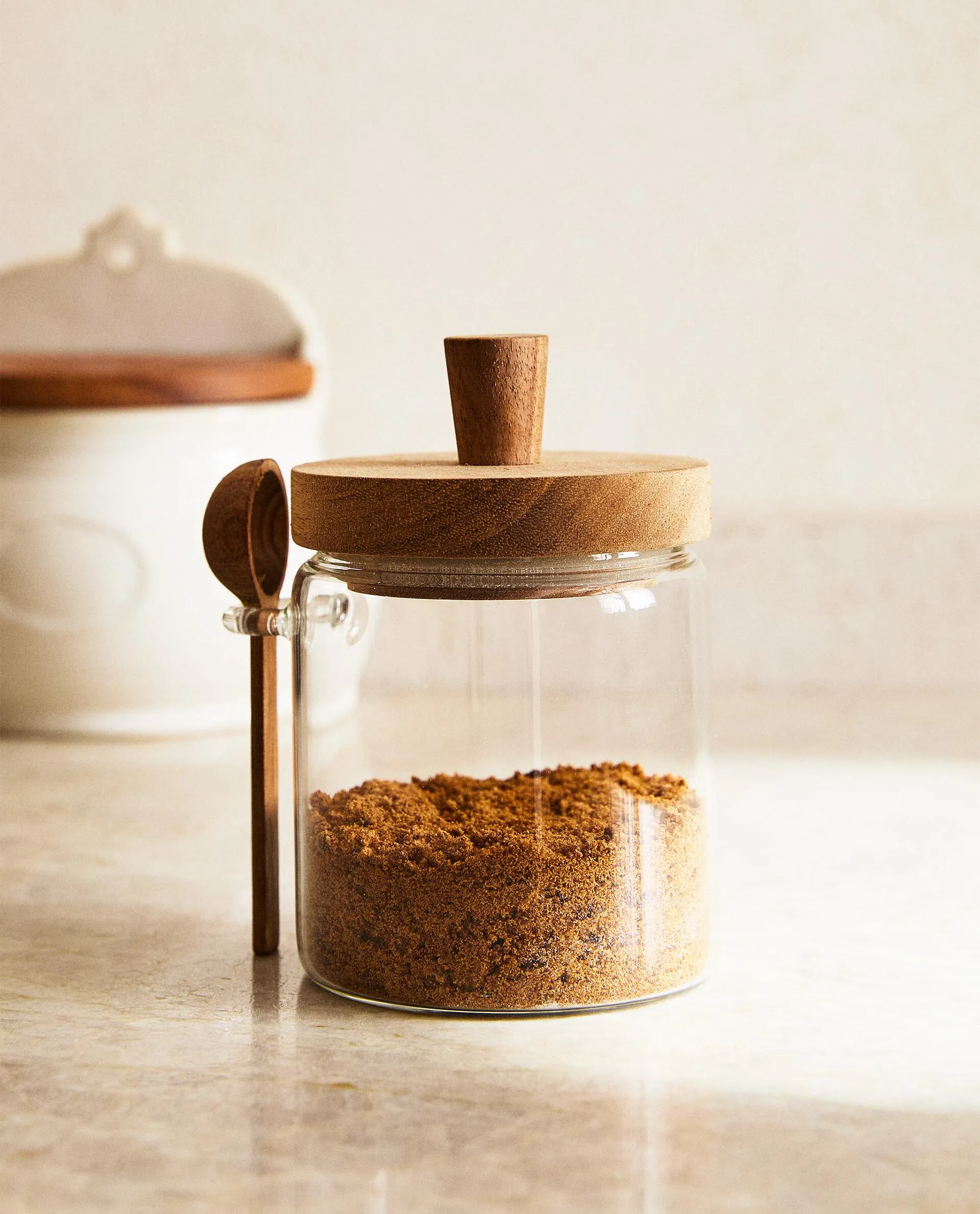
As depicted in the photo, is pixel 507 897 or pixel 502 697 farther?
pixel 502 697

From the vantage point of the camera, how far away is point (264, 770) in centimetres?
59

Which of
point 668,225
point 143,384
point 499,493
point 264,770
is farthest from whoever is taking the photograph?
point 668,225

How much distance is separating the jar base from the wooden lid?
155mm

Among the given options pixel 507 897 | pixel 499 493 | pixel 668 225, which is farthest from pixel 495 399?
pixel 668 225

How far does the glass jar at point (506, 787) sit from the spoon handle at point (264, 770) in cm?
2

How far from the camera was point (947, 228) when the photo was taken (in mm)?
1102

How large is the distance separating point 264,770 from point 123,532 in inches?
16.9

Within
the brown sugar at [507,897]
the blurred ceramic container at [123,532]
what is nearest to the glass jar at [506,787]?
the brown sugar at [507,897]

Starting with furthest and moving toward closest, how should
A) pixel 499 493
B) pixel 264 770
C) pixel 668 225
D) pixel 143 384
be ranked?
1. pixel 668 225
2. pixel 143 384
3. pixel 264 770
4. pixel 499 493

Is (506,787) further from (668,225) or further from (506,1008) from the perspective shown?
(668,225)

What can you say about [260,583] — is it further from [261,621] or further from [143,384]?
[143,384]

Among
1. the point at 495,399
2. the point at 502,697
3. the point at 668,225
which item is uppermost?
the point at 668,225

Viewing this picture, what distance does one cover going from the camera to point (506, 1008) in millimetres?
526

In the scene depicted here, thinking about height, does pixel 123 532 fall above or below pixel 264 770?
above
